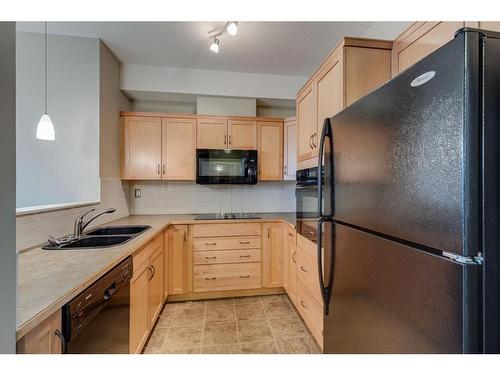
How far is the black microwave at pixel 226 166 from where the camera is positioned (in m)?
2.86

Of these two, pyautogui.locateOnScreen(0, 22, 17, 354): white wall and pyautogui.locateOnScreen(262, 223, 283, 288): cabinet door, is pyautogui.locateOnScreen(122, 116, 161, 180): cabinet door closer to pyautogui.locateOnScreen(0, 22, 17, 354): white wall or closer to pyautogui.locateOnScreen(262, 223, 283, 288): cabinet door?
pyautogui.locateOnScreen(262, 223, 283, 288): cabinet door

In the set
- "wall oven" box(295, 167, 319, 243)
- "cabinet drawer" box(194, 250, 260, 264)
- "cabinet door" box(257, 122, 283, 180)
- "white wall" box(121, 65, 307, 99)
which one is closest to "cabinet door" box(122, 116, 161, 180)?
"white wall" box(121, 65, 307, 99)

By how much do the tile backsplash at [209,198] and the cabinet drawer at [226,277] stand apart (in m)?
0.84

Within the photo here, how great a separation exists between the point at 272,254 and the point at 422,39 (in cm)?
225

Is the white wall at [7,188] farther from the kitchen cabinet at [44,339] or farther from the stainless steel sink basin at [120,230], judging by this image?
the stainless steel sink basin at [120,230]

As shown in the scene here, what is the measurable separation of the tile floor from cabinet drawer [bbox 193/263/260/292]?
5.9 inches

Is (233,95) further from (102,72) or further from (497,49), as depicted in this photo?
(497,49)

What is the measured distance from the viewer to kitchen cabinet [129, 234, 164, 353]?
158 centimetres

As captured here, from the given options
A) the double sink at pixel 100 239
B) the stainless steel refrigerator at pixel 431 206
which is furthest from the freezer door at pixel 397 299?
the double sink at pixel 100 239

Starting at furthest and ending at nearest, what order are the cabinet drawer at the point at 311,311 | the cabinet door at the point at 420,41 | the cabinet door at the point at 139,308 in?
the cabinet drawer at the point at 311,311 < the cabinet door at the point at 139,308 < the cabinet door at the point at 420,41

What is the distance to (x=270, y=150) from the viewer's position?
10.0 ft

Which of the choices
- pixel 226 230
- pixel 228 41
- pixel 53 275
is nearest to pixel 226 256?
pixel 226 230
